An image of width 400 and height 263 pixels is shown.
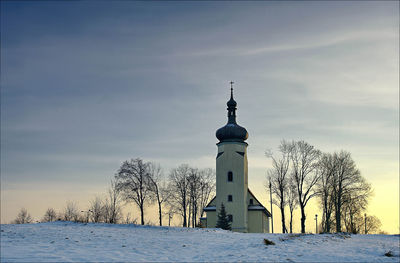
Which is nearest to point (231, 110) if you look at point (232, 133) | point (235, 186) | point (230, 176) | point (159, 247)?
point (232, 133)

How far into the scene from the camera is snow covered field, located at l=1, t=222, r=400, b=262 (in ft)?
57.7

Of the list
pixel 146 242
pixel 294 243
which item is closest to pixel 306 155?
pixel 294 243

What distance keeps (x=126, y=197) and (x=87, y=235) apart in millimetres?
31842

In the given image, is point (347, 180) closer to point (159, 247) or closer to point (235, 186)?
point (235, 186)

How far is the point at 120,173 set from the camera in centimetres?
5369

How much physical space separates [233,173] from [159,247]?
108 ft

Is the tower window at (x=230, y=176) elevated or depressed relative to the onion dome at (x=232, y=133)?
depressed

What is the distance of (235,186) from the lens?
2056 inches

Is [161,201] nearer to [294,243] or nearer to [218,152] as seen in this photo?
[218,152]

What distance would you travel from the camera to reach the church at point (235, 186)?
51.5 m

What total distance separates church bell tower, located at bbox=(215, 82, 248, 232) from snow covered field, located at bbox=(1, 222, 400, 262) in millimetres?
25867

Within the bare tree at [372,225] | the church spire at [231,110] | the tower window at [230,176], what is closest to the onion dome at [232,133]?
the church spire at [231,110]

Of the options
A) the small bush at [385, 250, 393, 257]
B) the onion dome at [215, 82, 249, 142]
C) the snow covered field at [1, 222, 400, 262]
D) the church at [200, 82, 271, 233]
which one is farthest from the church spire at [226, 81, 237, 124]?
the small bush at [385, 250, 393, 257]

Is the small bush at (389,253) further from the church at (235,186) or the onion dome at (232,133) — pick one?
the onion dome at (232,133)
